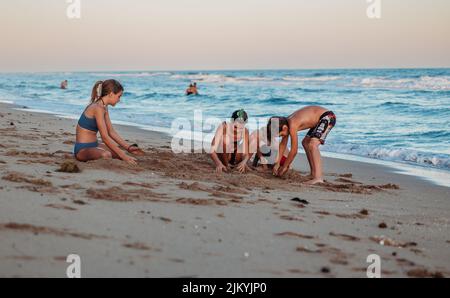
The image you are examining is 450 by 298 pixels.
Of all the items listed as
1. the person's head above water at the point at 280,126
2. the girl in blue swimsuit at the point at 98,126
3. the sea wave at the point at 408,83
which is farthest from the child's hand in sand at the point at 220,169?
the sea wave at the point at 408,83

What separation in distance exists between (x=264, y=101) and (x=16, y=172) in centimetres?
2160

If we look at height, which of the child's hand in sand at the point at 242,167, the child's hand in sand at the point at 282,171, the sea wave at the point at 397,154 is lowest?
the sea wave at the point at 397,154

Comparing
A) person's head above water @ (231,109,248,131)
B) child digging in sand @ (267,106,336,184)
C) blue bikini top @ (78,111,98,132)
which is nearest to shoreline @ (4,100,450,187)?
child digging in sand @ (267,106,336,184)

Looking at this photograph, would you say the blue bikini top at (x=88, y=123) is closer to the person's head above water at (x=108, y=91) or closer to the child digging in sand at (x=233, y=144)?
the person's head above water at (x=108, y=91)

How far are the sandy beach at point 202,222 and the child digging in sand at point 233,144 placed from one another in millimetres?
238

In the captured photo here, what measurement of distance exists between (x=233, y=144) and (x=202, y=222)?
3214 mm

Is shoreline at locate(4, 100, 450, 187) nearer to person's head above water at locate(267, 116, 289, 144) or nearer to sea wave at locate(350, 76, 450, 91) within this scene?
person's head above water at locate(267, 116, 289, 144)

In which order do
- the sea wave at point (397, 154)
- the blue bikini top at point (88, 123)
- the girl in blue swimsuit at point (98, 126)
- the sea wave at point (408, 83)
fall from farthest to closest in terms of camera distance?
the sea wave at point (408, 83) < the sea wave at point (397, 154) < the blue bikini top at point (88, 123) < the girl in blue swimsuit at point (98, 126)

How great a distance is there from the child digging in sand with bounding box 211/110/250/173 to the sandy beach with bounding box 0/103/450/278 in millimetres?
238

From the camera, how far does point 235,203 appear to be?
17.2 feet

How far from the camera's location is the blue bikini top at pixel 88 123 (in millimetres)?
6926

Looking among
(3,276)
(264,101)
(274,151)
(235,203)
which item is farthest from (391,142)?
(264,101)

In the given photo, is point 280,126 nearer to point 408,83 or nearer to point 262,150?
point 262,150

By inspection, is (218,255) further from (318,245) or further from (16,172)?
(16,172)
